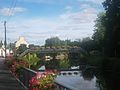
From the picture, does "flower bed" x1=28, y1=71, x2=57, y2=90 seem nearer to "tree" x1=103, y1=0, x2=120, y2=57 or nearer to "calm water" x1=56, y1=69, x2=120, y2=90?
"calm water" x1=56, y1=69, x2=120, y2=90

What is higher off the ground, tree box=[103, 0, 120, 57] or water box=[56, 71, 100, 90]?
tree box=[103, 0, 120, 57]

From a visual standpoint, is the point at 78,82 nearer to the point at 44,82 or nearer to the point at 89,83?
the point at 89,83

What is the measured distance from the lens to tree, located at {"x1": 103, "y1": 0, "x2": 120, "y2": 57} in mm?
66875

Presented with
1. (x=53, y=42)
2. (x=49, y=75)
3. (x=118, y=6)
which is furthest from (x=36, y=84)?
(x=53, y=42)

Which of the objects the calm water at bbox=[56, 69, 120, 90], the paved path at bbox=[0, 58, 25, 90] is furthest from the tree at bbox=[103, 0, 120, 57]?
the paved path at bbox=[0, 58, 25, 90]

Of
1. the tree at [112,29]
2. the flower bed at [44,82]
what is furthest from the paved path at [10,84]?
the tree at [112,29]

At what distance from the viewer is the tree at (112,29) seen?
219ft

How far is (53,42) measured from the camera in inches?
5217

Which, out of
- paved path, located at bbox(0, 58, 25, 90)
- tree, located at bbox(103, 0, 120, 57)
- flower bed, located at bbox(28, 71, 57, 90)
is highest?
tree, located at bbox(103, 0, 120, 57)

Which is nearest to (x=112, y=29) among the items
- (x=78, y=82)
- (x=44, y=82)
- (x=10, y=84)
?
(x=78, y=82)

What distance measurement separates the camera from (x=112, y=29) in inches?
Answer: 2648

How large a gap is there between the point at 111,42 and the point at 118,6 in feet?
21.1

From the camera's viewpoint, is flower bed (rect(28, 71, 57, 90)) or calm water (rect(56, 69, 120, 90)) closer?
flower bed (rect(28, 71, 57, 90))

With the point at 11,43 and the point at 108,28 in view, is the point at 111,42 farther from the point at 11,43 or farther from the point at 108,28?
the point at 11,43
